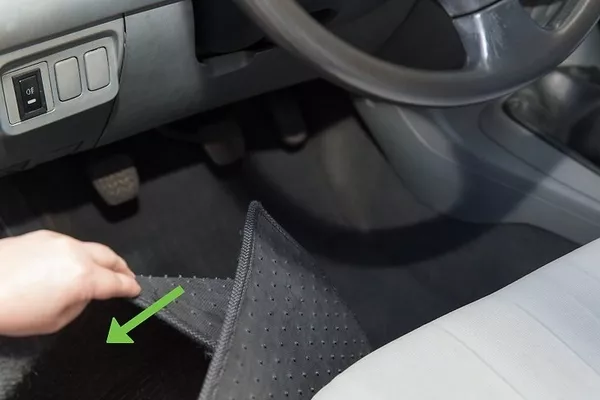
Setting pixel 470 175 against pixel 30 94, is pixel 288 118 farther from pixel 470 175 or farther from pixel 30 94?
pixel 30 94

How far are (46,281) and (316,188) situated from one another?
795 mm

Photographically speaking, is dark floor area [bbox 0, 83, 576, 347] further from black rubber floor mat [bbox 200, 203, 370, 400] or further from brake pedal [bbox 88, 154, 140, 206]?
black rubber floor mat [bbox 200, 203, 370, 400]

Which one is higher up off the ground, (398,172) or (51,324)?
(51,324)

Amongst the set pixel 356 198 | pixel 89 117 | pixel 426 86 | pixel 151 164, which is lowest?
pixel 356 198

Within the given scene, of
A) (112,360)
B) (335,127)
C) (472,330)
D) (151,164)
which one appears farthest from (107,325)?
(335,127)

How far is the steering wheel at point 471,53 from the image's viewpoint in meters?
0.66

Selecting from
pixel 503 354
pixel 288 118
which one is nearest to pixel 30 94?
pixel 503 354

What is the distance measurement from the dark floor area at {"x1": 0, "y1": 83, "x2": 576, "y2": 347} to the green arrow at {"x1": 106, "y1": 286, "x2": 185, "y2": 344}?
0.24 metres

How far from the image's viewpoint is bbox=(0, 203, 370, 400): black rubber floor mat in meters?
0.74

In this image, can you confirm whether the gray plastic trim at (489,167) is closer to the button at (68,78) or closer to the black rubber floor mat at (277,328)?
the black rubber floor mat at (277,328)

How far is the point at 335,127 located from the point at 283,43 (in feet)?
2.49

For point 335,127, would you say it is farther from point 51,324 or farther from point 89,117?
point 51,324

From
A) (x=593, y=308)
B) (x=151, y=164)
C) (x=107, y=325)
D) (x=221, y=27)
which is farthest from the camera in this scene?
(x=151, y=164)

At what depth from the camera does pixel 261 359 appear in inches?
29.3
